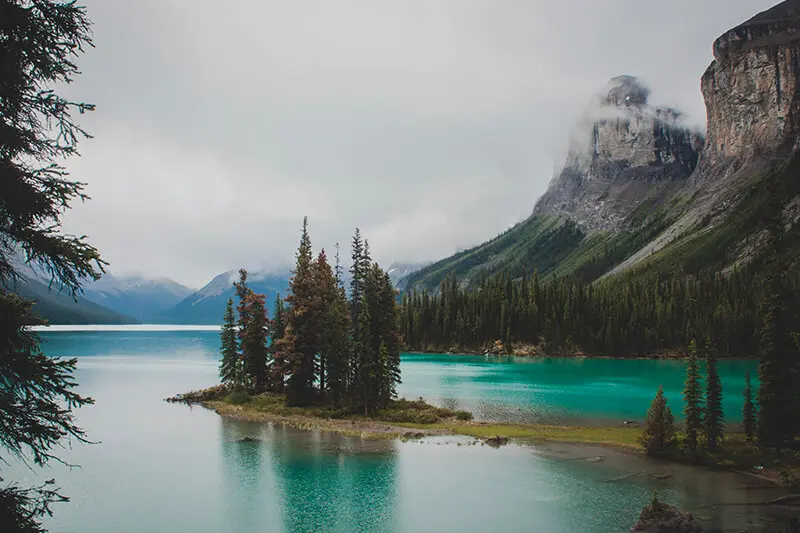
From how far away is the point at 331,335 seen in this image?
2256 inches

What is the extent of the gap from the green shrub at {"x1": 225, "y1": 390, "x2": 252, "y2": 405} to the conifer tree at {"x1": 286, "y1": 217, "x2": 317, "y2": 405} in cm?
730

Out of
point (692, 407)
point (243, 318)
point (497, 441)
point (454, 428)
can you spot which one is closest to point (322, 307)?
point (243, 318)

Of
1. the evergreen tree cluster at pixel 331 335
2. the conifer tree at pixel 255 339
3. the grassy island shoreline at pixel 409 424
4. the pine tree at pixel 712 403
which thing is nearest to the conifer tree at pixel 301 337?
the evergreen tree cluster at pixel 331 335

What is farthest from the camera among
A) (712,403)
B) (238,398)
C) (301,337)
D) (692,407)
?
(238,398)

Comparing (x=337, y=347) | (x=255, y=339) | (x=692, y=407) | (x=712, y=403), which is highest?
(x=255, y=339)

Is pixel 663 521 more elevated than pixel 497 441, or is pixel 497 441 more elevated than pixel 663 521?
pixel 663 521

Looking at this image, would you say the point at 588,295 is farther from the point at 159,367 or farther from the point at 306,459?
the point at 306,459

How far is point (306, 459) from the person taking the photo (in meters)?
39.5

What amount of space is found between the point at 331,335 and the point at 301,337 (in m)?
4.95

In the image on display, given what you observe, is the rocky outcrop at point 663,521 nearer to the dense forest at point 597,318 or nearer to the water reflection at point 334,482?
the water reflection at point 334,482

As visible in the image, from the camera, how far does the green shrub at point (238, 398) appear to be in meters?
64.2

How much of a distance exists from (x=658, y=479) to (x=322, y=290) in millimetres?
38431

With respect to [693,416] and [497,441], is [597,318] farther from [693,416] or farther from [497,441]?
[693,416]

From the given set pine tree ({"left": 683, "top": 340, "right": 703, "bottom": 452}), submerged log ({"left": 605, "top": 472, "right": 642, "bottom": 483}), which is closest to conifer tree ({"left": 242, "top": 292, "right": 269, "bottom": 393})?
submerged log ({"left": 605, "top": 472, "right": 642, "bottom": 483})
